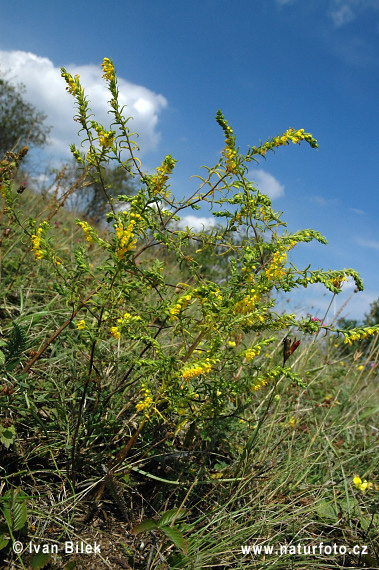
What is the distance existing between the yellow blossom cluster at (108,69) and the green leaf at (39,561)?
203 centimetres

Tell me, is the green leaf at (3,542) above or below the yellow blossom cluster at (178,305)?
below

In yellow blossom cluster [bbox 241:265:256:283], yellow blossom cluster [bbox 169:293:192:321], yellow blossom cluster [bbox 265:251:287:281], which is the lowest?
yellow blossom cluster [bbox 169:293:192:321]

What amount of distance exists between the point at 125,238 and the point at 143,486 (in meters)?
1.47

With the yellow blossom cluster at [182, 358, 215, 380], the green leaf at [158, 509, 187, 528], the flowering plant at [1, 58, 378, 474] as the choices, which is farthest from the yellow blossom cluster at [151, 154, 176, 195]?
the green leaf at [158, 509, 187, 528]

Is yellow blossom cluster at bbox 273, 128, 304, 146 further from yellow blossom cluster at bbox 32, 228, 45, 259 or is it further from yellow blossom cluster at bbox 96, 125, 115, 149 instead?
yellow blossom cluster at bbox 32, 228, 45, 259

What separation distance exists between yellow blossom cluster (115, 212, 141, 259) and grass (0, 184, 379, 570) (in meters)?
0.58

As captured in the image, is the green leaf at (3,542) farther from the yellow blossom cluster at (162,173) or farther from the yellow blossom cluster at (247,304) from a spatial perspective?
the yellow blossom cluster at (162,173)

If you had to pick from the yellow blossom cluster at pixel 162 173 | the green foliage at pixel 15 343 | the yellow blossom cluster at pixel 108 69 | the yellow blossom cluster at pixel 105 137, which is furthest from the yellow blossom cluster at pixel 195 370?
the yellow blossom cluster at pixel 108 69

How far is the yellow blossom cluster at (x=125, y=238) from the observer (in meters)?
1.78

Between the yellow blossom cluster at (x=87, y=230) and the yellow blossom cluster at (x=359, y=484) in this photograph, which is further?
the yellow blossom cluster at (x=359, y=484)

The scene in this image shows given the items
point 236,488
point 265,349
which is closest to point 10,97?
point 265,349

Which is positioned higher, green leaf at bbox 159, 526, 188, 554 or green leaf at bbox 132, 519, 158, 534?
green leaf at bbox 159, 526, 188, 554

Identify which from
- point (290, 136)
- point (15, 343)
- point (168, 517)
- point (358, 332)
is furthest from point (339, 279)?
point (15, 343)

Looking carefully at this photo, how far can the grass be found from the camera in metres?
2.04
